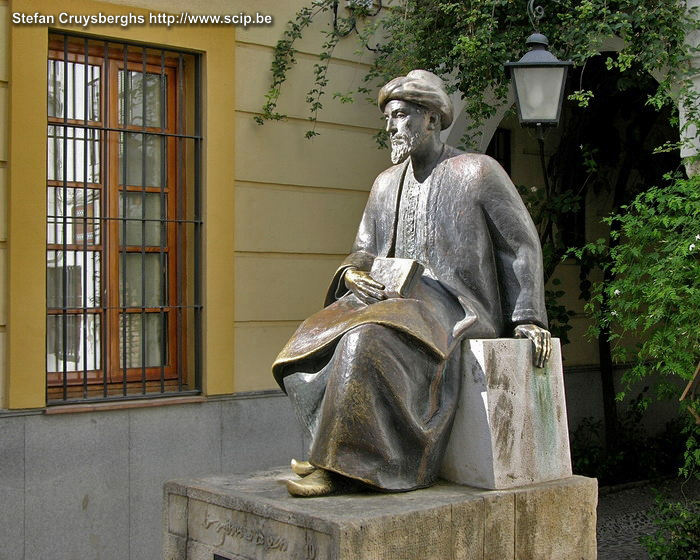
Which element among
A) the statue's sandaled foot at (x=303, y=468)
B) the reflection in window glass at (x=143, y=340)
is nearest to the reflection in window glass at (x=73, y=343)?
the reflection in window glass at (x=143, y=340)

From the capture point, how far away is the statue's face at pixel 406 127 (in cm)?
416

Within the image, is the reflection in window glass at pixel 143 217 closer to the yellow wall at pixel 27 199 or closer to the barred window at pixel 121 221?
the barred window at pixel 121 221

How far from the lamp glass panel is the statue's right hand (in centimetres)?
196

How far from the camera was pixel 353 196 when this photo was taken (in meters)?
7.47

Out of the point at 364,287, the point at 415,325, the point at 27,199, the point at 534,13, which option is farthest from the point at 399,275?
the point at 27,199

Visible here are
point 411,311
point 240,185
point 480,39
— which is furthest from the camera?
point 240,185

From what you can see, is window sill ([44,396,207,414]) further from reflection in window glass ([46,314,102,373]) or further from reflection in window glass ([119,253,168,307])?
reflection in window glass ([119,253,168,307])

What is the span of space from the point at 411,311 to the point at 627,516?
4613 millimetres

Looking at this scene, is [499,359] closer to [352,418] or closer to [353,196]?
[352,418]

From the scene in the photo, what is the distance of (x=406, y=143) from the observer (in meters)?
4.16

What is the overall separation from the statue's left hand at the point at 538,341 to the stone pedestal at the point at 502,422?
0.03m

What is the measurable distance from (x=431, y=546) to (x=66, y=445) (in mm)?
3160

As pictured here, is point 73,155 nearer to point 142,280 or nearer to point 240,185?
point 142,280

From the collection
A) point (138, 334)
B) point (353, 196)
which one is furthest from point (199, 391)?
point (353, 196)
